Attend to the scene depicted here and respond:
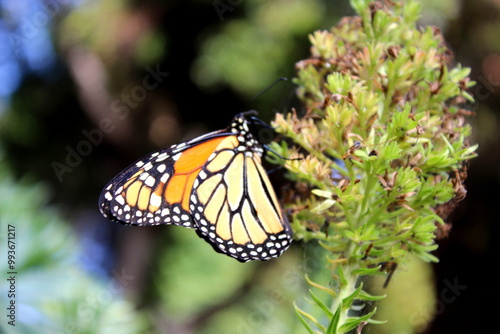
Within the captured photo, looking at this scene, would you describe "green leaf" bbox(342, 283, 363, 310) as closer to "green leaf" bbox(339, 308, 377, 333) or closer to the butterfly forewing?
"green leaf" bbox(339, 308, 377, 333)

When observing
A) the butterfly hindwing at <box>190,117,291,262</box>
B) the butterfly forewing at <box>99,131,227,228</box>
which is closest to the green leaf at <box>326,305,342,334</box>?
the butterfly hindwing at <box>190,117,291,262</box>

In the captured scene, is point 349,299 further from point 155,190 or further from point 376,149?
point 155,190

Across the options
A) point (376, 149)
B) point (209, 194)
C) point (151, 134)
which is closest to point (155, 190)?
point (209, 194)

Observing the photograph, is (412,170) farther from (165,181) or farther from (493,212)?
(493,212)

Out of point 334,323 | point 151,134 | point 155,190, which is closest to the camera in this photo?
point 334,323

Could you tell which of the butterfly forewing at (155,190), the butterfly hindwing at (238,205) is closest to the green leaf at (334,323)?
the butterfly hindwing at (238,205)
